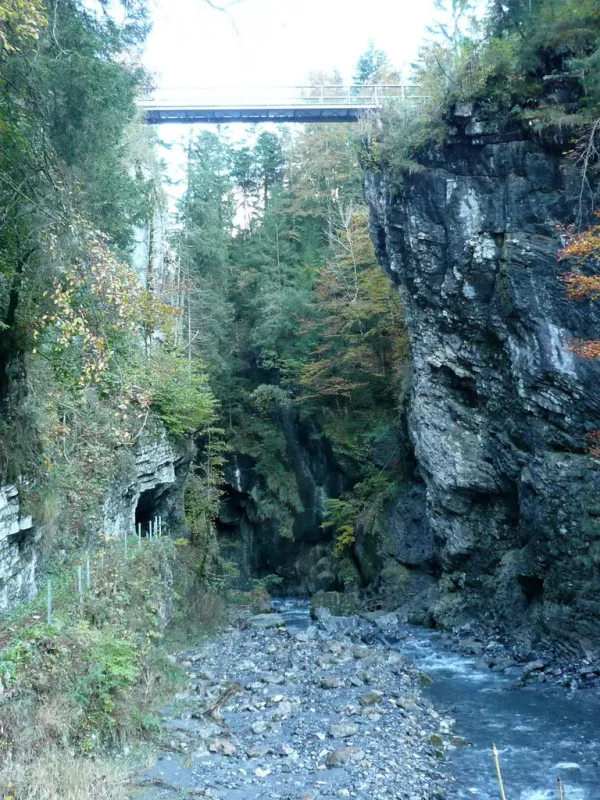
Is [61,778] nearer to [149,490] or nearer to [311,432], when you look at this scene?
[149,490]

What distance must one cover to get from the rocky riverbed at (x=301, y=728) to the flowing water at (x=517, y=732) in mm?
422

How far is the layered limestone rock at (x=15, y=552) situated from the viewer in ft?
30.6

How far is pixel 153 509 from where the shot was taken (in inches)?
819

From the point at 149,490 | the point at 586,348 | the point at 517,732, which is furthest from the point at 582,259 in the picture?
the point at 149,490

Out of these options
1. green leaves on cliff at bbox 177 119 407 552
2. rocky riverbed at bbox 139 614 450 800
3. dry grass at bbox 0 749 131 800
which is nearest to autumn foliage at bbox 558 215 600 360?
rocky riverbed at bbox 139 614 450 800

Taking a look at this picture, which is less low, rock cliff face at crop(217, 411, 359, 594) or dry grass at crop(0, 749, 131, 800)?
rock cliff face at crop(217, 411, 359, 594)

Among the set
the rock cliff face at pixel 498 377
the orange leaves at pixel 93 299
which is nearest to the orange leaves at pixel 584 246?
the rock cliff face at pixel 498 377

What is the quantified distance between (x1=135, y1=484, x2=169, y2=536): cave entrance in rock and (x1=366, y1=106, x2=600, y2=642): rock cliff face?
8352 mm

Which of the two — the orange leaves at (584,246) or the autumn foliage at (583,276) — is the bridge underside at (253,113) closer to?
the autumn foliage at (583,276)

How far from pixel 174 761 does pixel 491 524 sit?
12228 millimetres

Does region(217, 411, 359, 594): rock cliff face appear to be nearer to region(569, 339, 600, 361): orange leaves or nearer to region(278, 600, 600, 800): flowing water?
region(278, 600, 600, 800): flowing water

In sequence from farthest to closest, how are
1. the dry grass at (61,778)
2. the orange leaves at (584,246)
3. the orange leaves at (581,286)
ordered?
the orange leaves at (581,286) < the orange leaves at (584,246) < the dry grass at (61,778)

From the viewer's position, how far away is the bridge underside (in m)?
22.5

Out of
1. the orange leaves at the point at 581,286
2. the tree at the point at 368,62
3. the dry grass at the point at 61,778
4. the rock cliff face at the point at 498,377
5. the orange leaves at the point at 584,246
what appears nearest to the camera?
the dry grass at the point at 61,778
